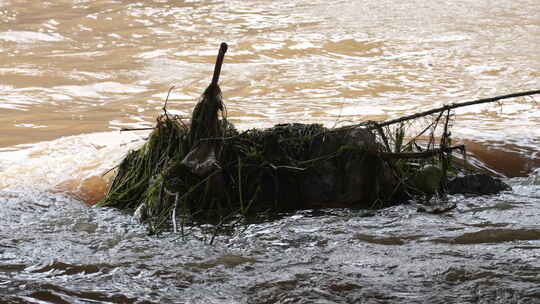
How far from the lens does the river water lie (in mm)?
3717

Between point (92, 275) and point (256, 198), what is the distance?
4.29ft

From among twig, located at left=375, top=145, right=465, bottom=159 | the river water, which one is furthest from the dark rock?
twig, located at left=375, top=145, right=465, bottom=159

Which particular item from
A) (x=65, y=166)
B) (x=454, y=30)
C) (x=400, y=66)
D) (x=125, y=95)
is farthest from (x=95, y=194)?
(x=454, y=30)

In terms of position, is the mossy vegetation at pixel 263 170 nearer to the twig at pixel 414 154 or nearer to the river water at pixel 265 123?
the twig at pixel 414 154

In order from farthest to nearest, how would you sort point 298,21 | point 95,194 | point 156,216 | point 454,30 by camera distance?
point 298,21 < point 454,30 < point 95,194 < point 156,216

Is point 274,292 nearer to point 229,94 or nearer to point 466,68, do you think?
point 229,94

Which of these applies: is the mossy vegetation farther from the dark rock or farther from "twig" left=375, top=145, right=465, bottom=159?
the dark rock

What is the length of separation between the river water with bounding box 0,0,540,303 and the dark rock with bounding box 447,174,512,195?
0.32 ft

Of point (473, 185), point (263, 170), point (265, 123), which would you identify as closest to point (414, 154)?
point (473, 185)

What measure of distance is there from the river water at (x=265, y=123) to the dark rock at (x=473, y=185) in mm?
98

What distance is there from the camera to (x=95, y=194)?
5453 millimetres

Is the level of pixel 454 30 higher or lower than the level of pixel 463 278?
higher

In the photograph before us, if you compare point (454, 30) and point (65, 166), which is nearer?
point (65, 166)

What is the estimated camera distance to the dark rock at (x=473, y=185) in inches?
203
